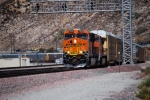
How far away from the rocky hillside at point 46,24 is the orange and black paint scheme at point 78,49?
57620 mm

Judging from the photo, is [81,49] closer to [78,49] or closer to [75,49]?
[78,49]

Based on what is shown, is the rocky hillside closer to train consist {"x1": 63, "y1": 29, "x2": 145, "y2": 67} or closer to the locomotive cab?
train consist {"x1": 63, "y1": 29, "x2": 145, "y2": 67}

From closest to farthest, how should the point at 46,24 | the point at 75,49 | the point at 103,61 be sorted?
the point at 75,49 → the point at 103,61 → the point at 46,24

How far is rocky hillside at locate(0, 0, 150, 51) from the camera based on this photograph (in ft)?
302

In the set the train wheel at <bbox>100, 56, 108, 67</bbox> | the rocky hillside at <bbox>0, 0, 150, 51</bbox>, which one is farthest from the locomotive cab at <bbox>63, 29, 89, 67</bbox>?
the rocky hillside at <bbox>0, 0, 150, 51</bbox>

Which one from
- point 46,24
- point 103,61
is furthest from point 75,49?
point 46,24

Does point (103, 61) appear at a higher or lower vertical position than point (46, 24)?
lower

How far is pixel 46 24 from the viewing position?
107375 millimetres

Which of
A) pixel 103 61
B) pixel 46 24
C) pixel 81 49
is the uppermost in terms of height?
pixel 46 24

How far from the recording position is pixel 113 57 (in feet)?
129

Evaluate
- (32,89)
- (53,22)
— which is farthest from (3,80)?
(53,22)

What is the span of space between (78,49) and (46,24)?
261ft

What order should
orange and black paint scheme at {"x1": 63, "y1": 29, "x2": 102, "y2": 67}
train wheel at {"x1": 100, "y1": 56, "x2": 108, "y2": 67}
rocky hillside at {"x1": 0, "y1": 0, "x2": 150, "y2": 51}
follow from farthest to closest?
1. rocky hillside at {"x1": 0, "y1": 0, "x2": 150, "y2": 51}
2. train wheel at {"x1": 100, "y1": 56, "x2": 108, "y2": 67}
3. orange and black paint scheme at {"x1": 63, "y1": 29, "x2": 102, "y2": 67}

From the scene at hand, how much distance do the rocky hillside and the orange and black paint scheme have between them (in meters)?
57.6
